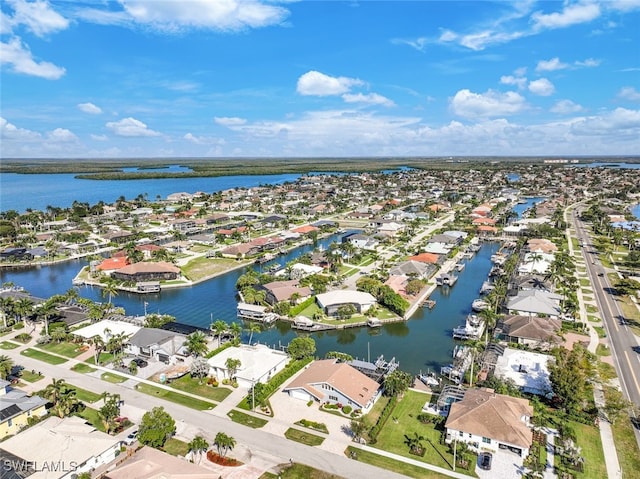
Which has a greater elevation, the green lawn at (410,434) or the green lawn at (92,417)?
the green lawn at (92,417)

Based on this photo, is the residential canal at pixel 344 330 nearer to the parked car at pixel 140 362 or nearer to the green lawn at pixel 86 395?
the parked car at pixel 140 362

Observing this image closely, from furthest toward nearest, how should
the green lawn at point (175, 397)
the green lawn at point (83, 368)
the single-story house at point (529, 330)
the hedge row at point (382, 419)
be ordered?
the single-story house at point (529, 330) < the green lawn at point (83, 368) < the green lawn at point (175, 397) < the hedge row at point (382, 419)

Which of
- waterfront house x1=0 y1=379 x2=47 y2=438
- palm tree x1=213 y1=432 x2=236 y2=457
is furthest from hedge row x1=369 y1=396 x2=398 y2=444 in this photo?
waterfront house x1=0 y1=379 x2=47 y2=438

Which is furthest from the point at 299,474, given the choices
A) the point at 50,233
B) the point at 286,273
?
the point at 50,233

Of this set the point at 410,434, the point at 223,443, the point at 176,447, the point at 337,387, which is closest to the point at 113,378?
the point at 176,447

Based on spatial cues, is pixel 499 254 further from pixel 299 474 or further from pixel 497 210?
pixel 299 474

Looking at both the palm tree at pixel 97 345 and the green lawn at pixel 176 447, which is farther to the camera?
the palm tree at pixel 97 345

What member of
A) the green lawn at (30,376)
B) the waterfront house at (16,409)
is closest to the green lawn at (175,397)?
the waterfront house at (16,409)
